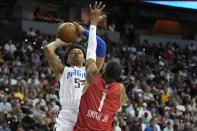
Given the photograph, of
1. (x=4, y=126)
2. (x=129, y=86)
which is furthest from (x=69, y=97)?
(x=129, y=86)

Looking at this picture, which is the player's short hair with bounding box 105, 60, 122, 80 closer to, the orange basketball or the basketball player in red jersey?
the basketball player in red jersey

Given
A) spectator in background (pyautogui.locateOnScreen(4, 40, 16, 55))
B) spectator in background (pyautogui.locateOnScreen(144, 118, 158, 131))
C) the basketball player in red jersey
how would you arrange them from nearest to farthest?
the basketball player in red jersey
spectator in background (pyautogui.locateOnScreen(144, 118, 158, 131))
spectator in background (pyautogui.locateOnScreen(4, 40, 16, 55))

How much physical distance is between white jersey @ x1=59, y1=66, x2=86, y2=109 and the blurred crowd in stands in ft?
11.7

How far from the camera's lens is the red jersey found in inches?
177

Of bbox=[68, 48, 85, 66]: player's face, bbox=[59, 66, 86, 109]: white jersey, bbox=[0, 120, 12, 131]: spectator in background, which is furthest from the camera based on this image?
bbox=[0, 120, 12, 131]: spectator in background

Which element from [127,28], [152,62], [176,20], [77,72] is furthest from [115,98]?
[176,20]

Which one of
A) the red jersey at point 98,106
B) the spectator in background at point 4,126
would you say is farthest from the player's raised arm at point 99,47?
the spectator in background at point 4,126

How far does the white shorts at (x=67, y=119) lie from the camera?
16.4ft

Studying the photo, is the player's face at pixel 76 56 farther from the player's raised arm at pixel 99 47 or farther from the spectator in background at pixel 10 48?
the spectator in background at pixel 10 48

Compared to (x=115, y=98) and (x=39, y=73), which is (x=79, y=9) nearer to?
(x=39, y=73)

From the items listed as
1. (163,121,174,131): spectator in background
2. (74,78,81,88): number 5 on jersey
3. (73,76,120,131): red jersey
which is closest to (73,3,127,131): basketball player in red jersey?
(73,76,120,131): red jersey

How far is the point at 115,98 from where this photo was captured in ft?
15.0

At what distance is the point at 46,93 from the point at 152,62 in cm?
740

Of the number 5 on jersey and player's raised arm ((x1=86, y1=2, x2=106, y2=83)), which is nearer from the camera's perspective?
player's raised arm ((x1=86, y1=2, x2=106, y2=83))
